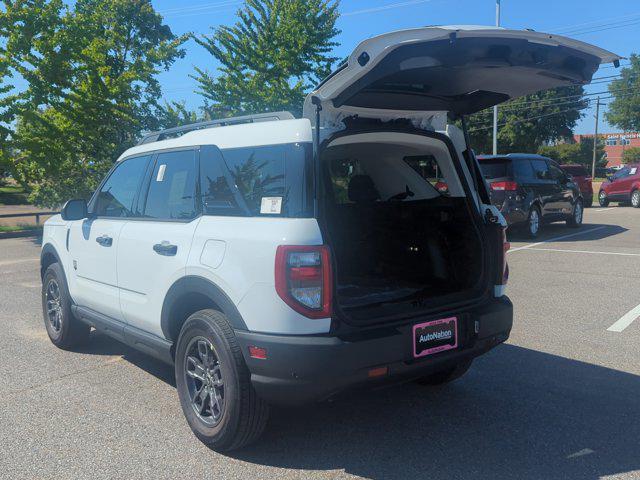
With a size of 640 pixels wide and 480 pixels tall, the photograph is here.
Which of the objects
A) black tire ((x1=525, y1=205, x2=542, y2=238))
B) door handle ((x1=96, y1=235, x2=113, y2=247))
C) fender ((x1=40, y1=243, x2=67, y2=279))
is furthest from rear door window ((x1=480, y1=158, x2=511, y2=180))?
door handle ((x1=96, y1=235, x2=113, y2=247))

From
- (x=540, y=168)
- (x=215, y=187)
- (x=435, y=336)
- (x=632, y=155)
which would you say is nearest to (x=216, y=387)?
(x=215, y=187)

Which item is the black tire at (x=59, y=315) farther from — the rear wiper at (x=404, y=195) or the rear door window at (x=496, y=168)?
the rear door window at (x=496, y=168)

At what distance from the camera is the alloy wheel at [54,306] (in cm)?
543

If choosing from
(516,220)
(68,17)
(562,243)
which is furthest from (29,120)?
(562,243)

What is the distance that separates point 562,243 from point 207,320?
34.5ft

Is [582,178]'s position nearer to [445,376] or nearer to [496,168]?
[496,168]

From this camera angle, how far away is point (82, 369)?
16.0 feet

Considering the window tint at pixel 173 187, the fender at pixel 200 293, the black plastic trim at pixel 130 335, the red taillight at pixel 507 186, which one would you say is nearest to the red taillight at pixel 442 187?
the window tint at pixel 173 187

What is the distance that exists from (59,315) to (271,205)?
10.6 ft

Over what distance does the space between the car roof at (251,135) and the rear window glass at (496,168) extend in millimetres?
9265

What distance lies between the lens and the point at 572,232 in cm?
1409

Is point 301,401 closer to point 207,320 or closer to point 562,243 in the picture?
point 207,320

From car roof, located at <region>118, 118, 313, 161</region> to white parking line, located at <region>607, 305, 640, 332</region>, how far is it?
4.24m

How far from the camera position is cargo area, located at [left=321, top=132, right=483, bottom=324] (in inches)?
159
